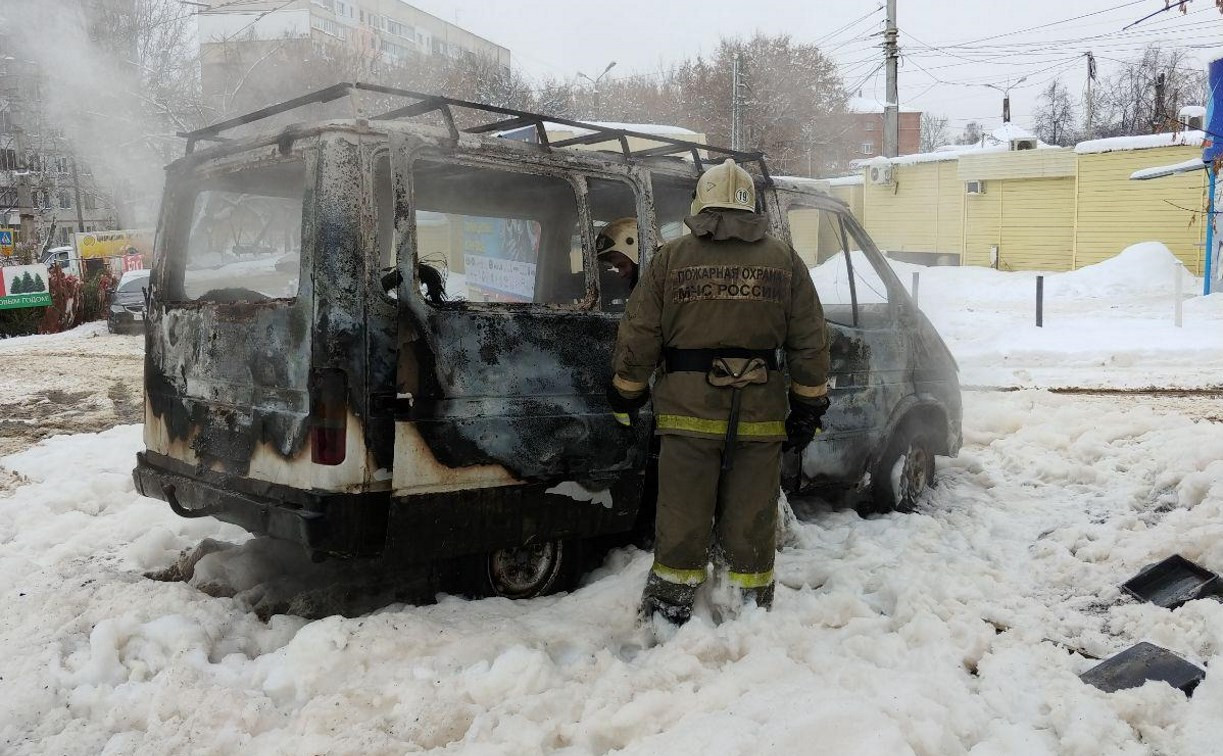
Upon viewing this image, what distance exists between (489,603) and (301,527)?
90cm

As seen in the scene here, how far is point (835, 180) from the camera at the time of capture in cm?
3538

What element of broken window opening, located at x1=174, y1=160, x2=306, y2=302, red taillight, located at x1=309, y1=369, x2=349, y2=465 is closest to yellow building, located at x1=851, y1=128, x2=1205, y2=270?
broken window opening, located at x1=174, y1=160, x2=306, y2=302

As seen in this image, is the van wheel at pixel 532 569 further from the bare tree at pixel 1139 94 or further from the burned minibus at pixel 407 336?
the bare tree at pixel 1139 94

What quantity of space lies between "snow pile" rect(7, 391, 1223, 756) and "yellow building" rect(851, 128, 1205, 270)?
65.3 feet

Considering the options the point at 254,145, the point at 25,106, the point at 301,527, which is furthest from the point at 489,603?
the point at 25,106

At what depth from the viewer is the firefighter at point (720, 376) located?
354 centimetres

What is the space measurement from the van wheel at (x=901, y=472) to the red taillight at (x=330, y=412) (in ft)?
10.4

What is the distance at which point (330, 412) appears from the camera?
3316mm

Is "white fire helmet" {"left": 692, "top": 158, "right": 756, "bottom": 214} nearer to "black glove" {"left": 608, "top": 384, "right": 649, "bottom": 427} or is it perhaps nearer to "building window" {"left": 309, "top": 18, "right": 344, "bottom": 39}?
"black glove" {"left": 608, "top": 384, "right": 649, "bottom": 427}

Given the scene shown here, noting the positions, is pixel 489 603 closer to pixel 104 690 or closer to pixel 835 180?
pixel 104 690

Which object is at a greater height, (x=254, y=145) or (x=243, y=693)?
(x=254, y=145)

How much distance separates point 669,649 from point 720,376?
100 cm

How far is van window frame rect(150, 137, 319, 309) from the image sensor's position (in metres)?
3.41

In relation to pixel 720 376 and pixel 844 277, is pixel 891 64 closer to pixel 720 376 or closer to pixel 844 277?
pixel 844 277
